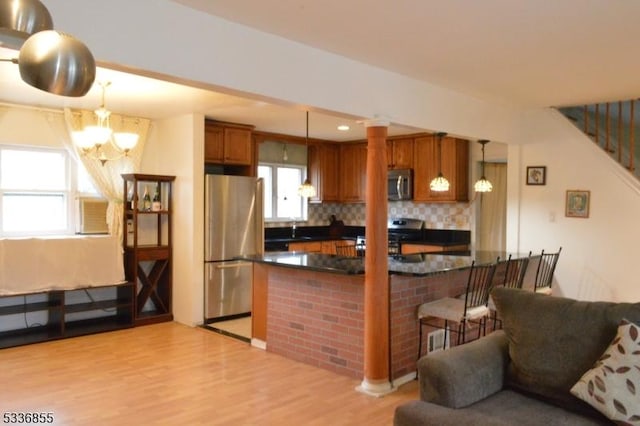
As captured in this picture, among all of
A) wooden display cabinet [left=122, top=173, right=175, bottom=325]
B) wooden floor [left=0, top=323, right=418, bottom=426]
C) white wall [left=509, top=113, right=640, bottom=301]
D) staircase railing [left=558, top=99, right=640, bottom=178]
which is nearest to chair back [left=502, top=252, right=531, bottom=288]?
white wall [left=509, top=113, right=640, bottom=301]

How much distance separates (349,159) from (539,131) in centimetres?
313

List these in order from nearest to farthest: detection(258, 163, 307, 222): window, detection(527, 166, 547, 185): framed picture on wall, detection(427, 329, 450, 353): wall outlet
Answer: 1. detection(427, 329, 450, 353): wall outlet
2. detection(527, 166, 547, 185): framed picture on wall
3. detection(258, 163, 307, 222): window

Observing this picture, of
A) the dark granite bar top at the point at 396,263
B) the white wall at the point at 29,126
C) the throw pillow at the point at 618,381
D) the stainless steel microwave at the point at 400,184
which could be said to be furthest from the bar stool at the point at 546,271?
the white wall at the point at 29,126

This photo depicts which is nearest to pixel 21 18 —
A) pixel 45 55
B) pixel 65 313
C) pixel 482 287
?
pixel 45 55

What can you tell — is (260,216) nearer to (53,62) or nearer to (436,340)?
(436,340)

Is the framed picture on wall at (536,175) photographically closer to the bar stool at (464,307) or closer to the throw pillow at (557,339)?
the bar stool at (464,307)

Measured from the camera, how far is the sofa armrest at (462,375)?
2.24 meters

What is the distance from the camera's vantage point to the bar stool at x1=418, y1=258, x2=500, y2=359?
367cm

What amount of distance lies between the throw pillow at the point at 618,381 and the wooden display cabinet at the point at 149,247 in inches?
185

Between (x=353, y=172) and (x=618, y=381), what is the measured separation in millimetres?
5883

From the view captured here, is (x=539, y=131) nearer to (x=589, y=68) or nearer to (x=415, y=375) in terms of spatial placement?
(x=589, y=68)

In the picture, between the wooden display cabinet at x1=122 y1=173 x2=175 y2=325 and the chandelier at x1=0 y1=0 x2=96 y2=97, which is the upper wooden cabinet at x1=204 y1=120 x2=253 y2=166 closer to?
the wooden display cabinet at x1=122 y1=173 x2=175 y2=325

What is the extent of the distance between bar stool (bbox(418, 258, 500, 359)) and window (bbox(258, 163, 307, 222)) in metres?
3.69

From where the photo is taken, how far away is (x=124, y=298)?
570 centimetres
